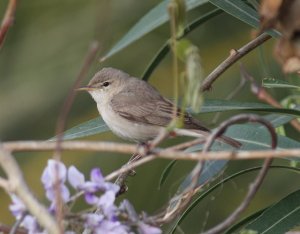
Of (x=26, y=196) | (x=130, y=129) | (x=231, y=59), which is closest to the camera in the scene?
(x=26, y=196)

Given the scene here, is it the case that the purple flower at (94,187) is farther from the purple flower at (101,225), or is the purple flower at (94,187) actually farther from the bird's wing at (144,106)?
the bird's wing at (144,106)

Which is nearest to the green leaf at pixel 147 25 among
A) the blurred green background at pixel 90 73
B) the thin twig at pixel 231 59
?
the thin twig at pixel 231 59

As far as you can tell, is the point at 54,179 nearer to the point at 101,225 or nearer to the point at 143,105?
the point at 101,225

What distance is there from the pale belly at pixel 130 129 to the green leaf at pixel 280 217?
3.14 feet

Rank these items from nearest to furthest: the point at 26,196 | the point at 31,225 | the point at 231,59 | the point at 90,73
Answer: the point at 26,196 < the point at 31,225 < the point at 231,59 < the point at 90,73

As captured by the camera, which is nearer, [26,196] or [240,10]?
[26,196]

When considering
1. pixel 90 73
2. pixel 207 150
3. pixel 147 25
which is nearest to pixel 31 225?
pixel 207 150

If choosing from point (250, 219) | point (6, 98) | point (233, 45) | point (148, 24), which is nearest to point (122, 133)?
point (148, 24)

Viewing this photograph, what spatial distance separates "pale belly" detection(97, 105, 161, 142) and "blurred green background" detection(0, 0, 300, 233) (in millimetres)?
870

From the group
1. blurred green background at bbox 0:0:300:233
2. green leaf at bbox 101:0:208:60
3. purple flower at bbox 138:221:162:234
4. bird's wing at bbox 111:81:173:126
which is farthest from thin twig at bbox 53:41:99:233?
blurred green background at bbox 0:0:300:233

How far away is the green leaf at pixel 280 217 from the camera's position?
1934 millimetres

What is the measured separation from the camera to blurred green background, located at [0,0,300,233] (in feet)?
12.9

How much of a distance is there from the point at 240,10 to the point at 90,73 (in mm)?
2631

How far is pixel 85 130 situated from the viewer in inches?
90.0
